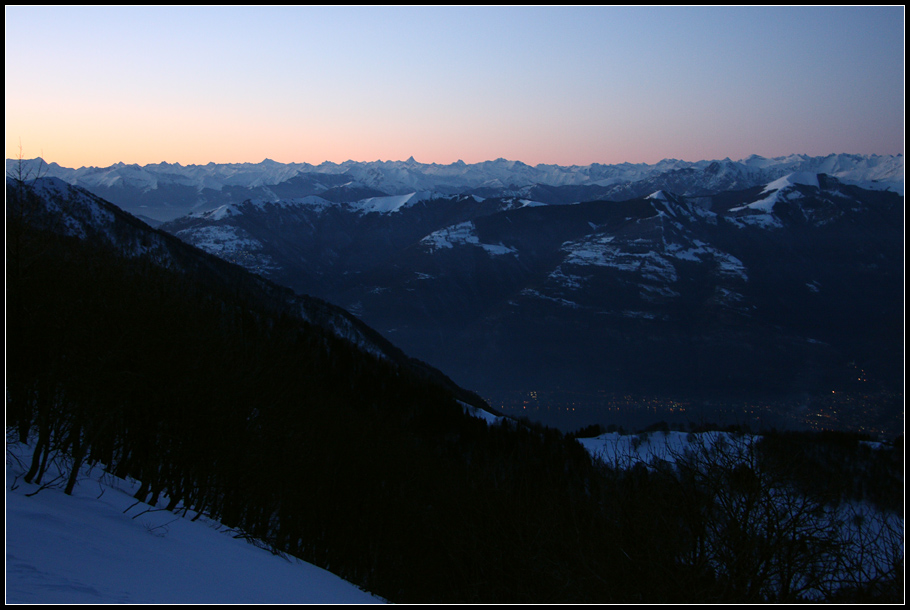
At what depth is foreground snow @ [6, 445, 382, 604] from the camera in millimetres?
9984

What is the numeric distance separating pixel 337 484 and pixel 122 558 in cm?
1731

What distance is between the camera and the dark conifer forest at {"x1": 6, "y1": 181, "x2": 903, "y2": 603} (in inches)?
510

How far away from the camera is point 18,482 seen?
1388 centimetres

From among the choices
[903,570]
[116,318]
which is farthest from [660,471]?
[116,318]

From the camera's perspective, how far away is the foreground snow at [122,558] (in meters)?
9.98

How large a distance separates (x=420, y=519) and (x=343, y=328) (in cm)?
10832

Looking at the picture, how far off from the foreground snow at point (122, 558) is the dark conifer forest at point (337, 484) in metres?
1.28

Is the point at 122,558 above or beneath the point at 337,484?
above

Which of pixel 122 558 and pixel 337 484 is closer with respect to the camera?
pixel 122 558

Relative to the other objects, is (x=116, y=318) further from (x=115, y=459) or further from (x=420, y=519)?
(x=420, y=519)

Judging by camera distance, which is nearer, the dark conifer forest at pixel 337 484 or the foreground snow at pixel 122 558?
the foreground snow at pixel 122 558

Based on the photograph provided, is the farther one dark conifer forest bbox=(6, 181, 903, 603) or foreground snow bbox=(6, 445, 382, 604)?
dark conifer forest bbox=(6, 181, 903, 603)

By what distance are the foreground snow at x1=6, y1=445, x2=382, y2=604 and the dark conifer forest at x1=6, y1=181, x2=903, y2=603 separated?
128cm

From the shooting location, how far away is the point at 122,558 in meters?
11.8
